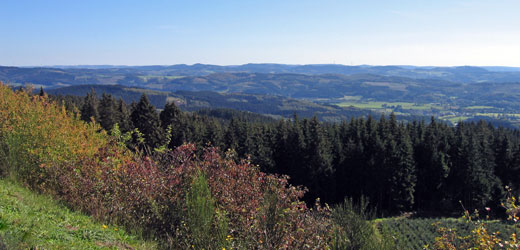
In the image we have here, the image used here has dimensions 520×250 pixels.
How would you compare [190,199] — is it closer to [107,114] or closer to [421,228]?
[421,228]

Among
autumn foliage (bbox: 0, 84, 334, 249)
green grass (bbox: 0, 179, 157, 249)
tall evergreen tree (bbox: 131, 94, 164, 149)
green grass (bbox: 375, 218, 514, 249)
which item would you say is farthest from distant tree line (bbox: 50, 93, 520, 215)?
green grass (bbox: 0, 179, 157, 249)

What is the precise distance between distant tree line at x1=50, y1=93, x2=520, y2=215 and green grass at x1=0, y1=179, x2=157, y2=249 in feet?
108

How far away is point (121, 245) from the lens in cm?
747

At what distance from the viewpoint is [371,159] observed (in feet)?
144

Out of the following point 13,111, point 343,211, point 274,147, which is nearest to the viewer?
point 343,211

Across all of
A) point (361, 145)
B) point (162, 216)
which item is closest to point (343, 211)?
point (162, 216)

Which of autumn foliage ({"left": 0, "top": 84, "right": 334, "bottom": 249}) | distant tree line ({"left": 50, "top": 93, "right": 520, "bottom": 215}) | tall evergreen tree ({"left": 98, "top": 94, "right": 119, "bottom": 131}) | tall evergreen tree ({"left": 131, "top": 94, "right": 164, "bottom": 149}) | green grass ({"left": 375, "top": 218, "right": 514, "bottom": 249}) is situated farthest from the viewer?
tall evergreen tree ({"left": 98, "top": 94, "right": 119, "bottom": 131})

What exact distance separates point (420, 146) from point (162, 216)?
4543 cm

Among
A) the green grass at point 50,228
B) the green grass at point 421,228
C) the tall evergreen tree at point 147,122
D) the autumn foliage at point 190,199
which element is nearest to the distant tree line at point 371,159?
the tall evergreen tree at point 147,122

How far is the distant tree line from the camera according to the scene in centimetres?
4197

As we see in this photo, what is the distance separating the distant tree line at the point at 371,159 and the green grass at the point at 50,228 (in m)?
32.8

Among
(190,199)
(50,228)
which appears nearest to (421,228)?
(190,199)

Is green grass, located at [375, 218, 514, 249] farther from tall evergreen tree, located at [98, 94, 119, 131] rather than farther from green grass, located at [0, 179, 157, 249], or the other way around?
tall evergreen tree, located at [98, 94, 119, 131]

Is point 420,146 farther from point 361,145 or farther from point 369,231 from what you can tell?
point 369,231
